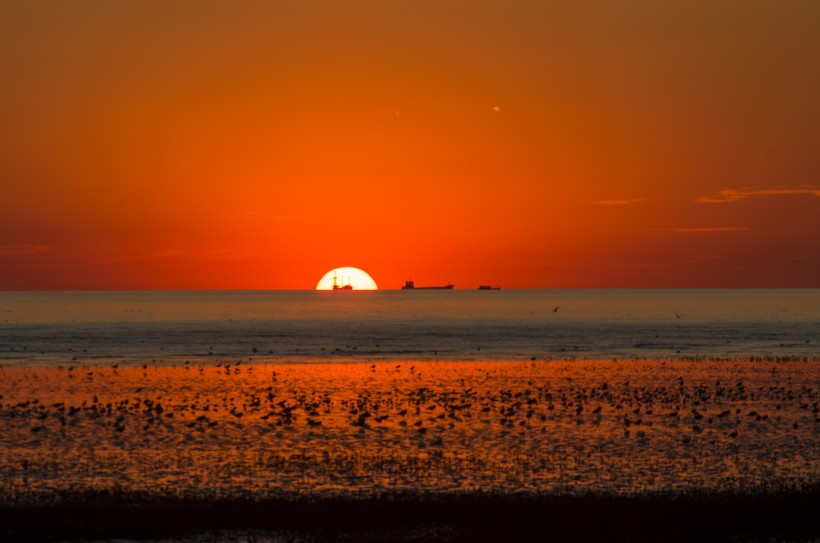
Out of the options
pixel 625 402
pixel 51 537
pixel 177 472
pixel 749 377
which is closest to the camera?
pixel 51 537

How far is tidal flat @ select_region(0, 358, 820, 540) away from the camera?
24.0m

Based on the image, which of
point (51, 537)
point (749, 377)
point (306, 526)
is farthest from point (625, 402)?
point (51, 537)

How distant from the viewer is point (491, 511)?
23531 mm

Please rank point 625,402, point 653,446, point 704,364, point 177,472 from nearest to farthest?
point 177,472, point 653,446, point 625,402, point 704,364

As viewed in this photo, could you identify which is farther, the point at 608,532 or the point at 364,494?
the point at 364,494

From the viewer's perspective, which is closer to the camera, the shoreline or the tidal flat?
the shoreline

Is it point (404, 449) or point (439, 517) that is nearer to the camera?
point (439, 517)

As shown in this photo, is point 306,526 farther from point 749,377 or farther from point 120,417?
point 749,377

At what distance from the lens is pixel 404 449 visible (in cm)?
3284

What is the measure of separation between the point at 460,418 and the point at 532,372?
2594 cm

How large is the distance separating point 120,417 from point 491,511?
2260 centimetres

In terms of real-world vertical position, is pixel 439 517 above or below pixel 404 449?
below

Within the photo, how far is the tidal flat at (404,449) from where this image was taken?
78.8ft

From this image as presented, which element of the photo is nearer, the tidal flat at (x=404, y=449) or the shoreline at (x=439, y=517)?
the shoreline at (x=439, y=517)
